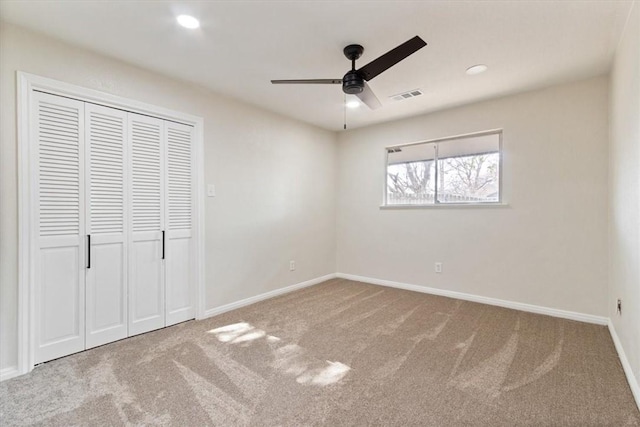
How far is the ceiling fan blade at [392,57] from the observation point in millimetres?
1793

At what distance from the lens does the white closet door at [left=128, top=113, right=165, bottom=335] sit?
8.99 feet

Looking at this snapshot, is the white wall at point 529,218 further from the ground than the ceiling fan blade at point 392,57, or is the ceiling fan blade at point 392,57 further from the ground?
the ceiling fan blade at point 392,57

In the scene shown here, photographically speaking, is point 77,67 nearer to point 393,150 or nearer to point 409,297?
point 393,150

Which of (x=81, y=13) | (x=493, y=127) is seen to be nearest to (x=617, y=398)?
(x=493, y=127)

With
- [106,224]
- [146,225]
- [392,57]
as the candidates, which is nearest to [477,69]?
[392,57]

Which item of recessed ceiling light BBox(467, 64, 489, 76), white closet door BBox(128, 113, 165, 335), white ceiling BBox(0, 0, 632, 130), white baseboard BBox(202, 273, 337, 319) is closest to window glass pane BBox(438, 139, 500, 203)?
white ceiling BBox(0, 0, 632, 130)

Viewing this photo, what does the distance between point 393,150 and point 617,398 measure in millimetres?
3499

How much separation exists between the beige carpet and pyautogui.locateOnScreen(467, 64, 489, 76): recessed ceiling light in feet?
8.12

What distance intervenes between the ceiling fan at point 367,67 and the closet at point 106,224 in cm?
153

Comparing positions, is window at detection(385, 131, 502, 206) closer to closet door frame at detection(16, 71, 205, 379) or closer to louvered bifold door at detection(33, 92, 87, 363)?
louvered bifold door at detection(33, 92, 87, 363)

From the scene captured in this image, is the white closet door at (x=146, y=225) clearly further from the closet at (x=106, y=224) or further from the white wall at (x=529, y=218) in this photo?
the white wall at (x=529, y=218)

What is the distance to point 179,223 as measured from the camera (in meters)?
3.09

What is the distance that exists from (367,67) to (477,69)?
1.37m

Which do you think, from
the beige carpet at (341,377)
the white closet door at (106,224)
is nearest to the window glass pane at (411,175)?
the beige carpet at (341,377)
